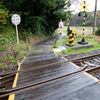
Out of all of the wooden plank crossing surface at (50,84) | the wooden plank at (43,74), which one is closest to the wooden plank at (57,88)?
the wooden plank crossing surface at (50,84)

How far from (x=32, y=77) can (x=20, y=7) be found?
10.2 meters

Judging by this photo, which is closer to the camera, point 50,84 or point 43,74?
point 50,84

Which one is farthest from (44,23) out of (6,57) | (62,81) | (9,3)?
(62,81)

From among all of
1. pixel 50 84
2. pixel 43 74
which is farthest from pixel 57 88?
pixel 43 74

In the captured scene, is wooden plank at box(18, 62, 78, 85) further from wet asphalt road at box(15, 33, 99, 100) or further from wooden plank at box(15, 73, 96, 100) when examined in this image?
wooden plank at box(15, 73, 96, 100)

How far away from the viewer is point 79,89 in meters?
2.70

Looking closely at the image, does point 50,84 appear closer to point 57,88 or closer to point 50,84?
point 50,84

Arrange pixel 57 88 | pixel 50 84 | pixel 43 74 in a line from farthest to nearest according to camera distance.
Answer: pixel 43 74, pixel 50 84, pixel 57 88

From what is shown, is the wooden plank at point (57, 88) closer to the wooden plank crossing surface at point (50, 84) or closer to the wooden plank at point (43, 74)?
the wooden plank crossing surface at point (50, 84)

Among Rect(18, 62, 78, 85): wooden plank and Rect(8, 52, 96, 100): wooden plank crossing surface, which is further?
Rect(18, 62, 78, 85): wooden plank

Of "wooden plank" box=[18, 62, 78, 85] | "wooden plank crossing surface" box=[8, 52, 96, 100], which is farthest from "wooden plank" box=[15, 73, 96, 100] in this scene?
"wooden plank" box=[18, 62, 78, 85]

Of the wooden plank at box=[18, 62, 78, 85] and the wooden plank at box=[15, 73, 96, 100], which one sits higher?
the wooden plank at box=[18, 62, 78, 85]

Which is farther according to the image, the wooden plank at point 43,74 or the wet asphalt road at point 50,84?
the wooden plank at point 43,74

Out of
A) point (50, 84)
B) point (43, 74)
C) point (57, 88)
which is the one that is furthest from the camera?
point (43, 74)
